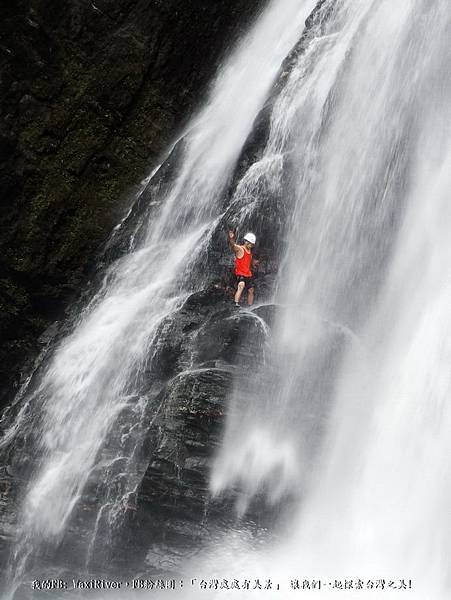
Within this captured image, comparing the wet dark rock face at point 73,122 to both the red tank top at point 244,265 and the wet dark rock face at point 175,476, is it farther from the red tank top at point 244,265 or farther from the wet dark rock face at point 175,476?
the red tank top at point 244,265

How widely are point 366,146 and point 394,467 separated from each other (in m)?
5.90

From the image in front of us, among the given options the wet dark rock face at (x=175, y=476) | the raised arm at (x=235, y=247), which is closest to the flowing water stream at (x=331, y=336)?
the wet dark rock face at (x=175, y=476)

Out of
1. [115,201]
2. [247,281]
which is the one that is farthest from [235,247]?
[115,201]

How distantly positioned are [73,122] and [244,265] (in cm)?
811

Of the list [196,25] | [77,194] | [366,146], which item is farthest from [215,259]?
[196,25]

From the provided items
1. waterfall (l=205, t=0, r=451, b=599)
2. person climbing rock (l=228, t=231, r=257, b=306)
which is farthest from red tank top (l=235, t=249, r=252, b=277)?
waterfall (l=205, t=0, r=451, b=599)

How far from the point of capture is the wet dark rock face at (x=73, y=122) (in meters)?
16.4

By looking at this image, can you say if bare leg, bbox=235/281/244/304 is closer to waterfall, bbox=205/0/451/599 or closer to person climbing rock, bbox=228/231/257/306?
person climbing rock, bbox=228/231/257/306

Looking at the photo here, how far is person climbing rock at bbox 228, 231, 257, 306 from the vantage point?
1148cm

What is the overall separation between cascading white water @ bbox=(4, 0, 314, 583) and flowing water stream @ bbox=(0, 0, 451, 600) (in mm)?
52

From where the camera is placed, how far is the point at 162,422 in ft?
34.3

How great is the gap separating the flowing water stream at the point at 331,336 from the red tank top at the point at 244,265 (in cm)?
79

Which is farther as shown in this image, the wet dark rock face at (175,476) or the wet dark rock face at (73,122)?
the wet dark rock face at (73,122)

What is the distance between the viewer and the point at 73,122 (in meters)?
17.1
